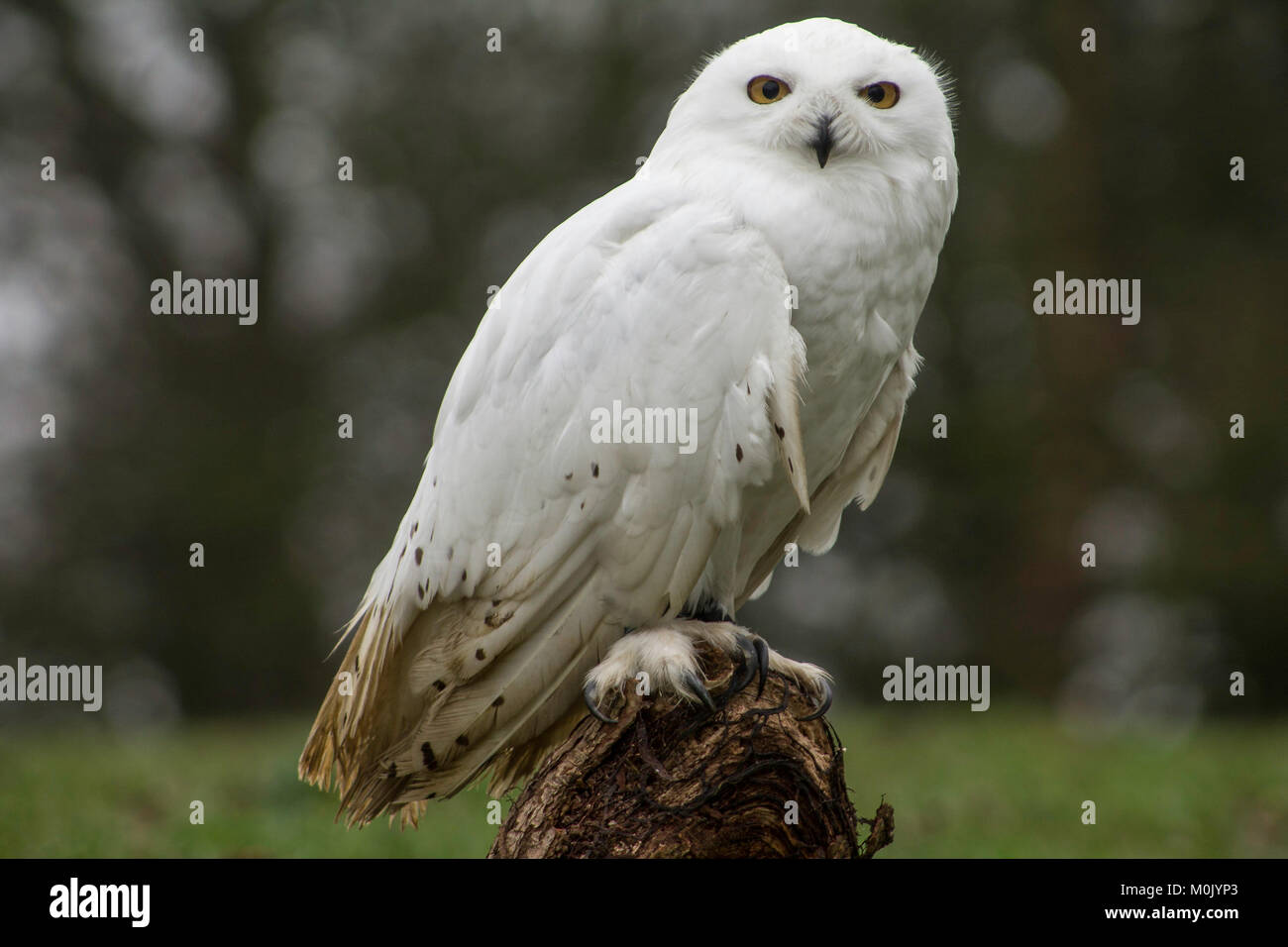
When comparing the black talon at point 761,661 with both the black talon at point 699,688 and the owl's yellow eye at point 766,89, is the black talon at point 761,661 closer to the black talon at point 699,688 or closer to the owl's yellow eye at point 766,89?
the black talon at point 699,688

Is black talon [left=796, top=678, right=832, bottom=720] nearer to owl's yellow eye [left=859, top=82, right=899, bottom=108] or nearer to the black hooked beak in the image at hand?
the black hooked beak

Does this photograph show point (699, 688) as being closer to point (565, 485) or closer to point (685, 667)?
point (685, 667)

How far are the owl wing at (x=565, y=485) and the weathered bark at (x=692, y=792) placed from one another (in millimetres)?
319

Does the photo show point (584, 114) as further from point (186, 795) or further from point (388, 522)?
point (186, 795)

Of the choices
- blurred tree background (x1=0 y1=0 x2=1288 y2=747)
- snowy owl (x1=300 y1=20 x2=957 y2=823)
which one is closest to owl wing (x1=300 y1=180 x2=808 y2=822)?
snowy owl (x1=300 y1=20 x2=957 y2=823)

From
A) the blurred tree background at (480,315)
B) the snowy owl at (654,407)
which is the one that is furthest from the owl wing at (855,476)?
the blurred tree background at (480,315)

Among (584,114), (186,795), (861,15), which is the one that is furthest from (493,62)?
(186,795)

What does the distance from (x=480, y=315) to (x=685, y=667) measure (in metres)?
6.84

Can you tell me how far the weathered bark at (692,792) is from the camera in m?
2.78

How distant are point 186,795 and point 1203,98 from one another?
832 centimetres

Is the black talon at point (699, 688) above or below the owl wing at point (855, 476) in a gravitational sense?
below

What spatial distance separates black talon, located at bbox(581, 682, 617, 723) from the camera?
9.58 feet
